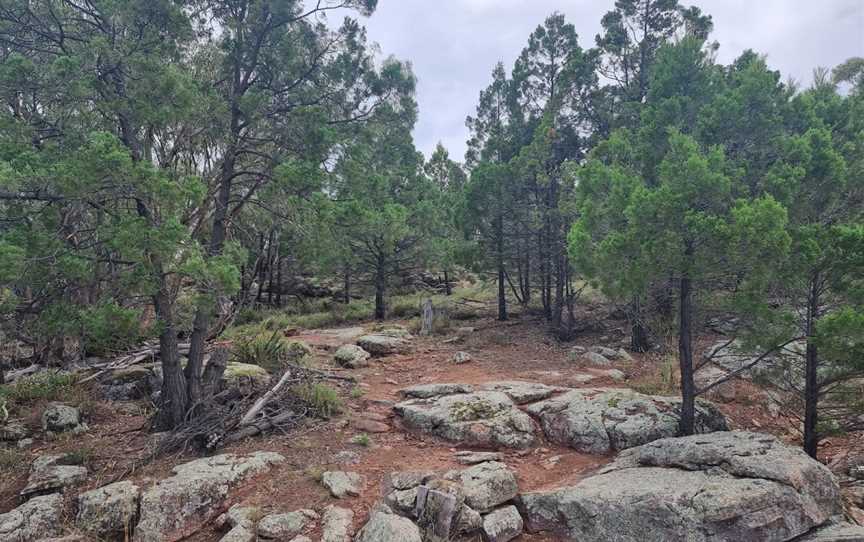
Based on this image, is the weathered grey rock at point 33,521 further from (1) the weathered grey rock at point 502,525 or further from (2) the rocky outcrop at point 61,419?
(1) the weathered grey rock at point 502,525

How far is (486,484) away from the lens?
5277 mm

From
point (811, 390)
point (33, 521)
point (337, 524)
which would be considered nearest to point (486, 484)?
point (337, 524)

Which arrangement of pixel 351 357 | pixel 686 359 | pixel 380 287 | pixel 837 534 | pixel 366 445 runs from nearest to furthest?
pixel 837 534 → pixel 686 359 → pixel 366 445 → pixel 351 357 → pixel 380 287

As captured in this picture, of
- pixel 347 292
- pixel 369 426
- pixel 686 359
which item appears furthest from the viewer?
pixel 347 292

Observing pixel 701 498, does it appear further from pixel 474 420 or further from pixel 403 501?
pixel 474 420

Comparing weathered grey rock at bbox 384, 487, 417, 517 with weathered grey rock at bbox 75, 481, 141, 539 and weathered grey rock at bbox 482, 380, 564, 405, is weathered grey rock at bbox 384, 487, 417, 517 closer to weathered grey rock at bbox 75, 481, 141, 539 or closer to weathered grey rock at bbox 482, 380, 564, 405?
weathered grey rock at bbox 75, 481, 141, 539

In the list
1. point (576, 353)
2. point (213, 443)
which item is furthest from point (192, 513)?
point (576, 353)

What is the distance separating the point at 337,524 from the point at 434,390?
158 inches

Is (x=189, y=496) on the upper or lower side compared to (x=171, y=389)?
lower

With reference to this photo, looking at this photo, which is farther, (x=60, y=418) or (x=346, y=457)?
(x=60, y=418)

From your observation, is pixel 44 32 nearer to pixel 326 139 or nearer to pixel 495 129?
pixel 326 139

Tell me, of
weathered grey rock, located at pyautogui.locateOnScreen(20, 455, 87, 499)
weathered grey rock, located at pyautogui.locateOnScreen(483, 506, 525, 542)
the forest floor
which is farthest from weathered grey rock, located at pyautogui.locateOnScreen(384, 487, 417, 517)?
weathered grey rock, located at pyautogui.locateOnScreen(20, 455, 87, 499)

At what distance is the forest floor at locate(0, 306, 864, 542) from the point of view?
5402 millimetres

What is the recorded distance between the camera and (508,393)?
8.15 metres
